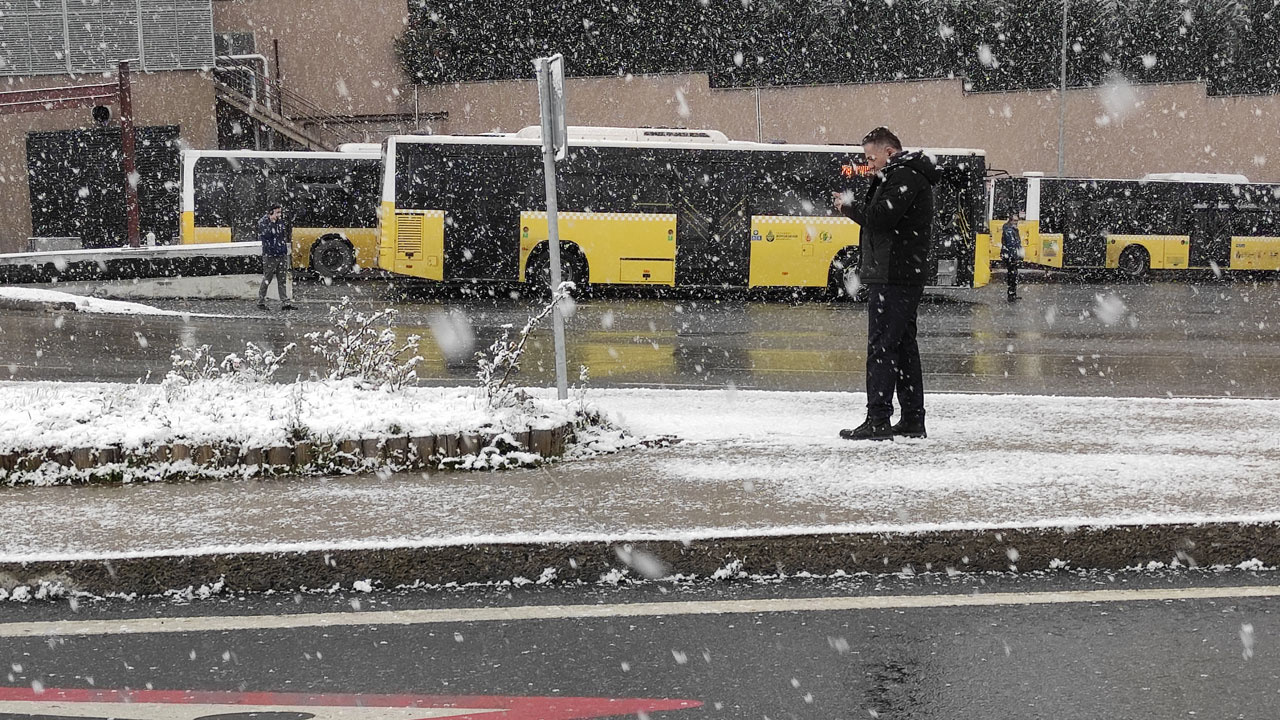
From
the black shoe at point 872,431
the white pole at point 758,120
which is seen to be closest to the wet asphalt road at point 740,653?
the black shoe at point 872,431

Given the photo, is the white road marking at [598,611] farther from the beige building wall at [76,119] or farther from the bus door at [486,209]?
the beige building wall at [76,119]

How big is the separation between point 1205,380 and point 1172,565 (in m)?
7.70

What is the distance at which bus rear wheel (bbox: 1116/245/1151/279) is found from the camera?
1358 inches

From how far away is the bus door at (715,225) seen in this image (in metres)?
24.3

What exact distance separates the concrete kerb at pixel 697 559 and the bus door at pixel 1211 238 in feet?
105

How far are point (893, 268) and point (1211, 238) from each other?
30825 millimetres

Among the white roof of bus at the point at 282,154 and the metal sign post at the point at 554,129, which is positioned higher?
the white roof of bus at the point at 282,154

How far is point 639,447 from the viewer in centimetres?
699

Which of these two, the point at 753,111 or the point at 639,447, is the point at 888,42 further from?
the point at 639,447

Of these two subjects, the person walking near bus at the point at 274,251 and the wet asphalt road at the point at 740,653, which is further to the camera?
the person walking near bus at the point at 274,251

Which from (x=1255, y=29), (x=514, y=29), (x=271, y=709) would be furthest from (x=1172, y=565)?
(x=1255, y=29)

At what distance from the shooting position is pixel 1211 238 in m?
34.3

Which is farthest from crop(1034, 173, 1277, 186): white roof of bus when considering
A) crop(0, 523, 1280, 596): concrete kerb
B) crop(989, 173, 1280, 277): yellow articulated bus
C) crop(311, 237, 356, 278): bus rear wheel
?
crop(0, 523, 1280, 596): concrete kerb

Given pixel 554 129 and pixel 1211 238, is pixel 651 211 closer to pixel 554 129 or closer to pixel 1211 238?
pixel 554 129
